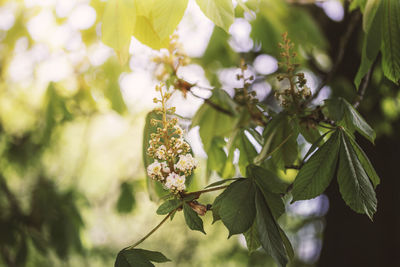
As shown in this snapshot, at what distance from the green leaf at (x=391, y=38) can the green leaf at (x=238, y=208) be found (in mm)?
392

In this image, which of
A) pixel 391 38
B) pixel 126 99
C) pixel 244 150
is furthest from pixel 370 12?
pixel 126 99

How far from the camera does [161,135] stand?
73cm

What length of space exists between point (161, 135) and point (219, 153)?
45 centimetres

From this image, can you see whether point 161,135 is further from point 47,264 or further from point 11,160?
point 47,264

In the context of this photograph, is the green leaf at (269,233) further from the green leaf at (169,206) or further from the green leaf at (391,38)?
the green leaf at (391,38)

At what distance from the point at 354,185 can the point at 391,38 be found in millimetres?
333

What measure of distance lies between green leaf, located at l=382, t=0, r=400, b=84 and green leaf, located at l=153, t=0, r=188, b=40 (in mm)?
420

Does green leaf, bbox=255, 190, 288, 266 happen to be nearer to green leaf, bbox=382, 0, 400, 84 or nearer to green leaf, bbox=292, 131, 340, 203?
green leaf, bbox=292, 131, 340, 203

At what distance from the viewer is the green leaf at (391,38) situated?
29.2 inches

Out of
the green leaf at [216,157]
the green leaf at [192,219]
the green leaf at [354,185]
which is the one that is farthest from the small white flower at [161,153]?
the green leaf at [216,157]

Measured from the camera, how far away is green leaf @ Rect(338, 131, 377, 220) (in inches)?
25.3

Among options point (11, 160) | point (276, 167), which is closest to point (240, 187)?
point (276, 167)

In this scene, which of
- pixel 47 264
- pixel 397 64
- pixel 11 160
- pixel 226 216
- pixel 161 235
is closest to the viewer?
pixel 226 216

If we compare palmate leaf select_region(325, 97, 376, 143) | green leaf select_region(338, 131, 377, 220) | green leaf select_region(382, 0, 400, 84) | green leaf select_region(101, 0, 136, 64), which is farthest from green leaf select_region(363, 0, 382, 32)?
green leaf select_region(101, 0, 136, 64)
